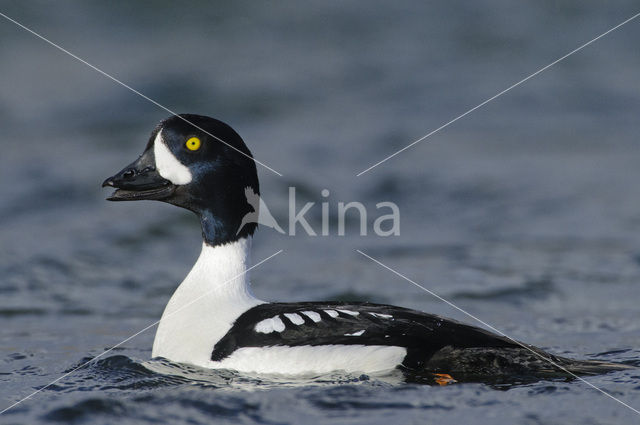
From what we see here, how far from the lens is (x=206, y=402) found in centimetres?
597

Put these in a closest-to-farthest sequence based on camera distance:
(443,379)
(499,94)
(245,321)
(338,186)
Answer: (443,379)
(245,321)
(338,186)
(499,94)

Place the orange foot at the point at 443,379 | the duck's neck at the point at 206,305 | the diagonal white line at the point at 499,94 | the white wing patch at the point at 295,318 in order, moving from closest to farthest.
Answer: the orange foot at the point at 443,379
the white wing patch at the point at 295,318
the duck's neck at the point at 206,305
the diagonal white line at the point at 499,94

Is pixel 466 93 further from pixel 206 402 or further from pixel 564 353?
pixel 206 402

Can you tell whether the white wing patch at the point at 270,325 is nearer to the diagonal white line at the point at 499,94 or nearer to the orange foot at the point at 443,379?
the orange foot at the point at 443,379

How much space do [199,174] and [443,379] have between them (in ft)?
7.51

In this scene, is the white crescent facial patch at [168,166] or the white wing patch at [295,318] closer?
the white wing patch at [295,318]

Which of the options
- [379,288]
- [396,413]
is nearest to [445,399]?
[396,413]

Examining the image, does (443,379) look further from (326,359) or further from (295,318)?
(295,318)

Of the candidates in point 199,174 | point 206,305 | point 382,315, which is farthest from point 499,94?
point 382,315

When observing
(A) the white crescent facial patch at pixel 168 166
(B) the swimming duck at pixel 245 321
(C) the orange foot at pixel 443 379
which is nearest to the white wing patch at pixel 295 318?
(B) the swimming duck at pixel 245 321

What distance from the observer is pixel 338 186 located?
13.8 metres

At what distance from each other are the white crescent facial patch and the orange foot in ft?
7.48

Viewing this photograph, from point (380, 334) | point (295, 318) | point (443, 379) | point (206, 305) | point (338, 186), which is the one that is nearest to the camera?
point (443, 379)

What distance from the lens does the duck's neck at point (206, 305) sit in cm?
668
